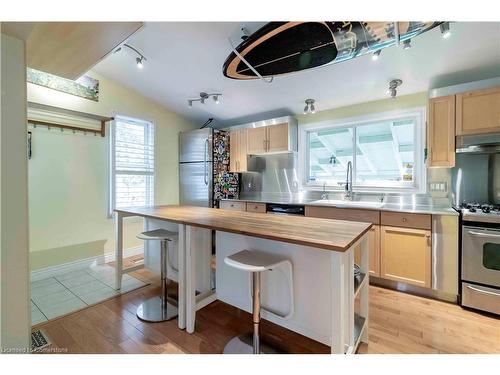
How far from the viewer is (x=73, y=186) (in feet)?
10.2

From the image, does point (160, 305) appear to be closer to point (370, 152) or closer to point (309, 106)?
point (309, 106)

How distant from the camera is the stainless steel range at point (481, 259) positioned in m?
2.01

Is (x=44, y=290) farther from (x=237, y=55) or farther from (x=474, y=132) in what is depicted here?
(x=474, y=132)

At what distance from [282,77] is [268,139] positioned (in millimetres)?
1066

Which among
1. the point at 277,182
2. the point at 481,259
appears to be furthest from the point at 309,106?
the point at 481,259

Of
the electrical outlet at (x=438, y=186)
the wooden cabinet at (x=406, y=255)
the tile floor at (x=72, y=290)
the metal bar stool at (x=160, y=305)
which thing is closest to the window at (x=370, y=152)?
the electrical outlet at (x=438, y=186)

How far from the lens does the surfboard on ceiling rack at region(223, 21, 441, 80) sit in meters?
1.34

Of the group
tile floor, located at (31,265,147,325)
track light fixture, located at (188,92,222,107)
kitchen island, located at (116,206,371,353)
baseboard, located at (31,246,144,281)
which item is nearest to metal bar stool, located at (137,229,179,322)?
kitchen island, located at (116,206,371,353)

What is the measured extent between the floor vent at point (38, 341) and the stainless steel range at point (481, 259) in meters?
3.42

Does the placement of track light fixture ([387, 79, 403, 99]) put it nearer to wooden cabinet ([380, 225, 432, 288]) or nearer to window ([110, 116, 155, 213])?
wooden cabinet ([380, 225, 432, 288])

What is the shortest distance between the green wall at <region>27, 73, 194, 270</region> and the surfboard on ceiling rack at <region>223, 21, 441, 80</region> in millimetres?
2231

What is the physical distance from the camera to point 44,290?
255 cm

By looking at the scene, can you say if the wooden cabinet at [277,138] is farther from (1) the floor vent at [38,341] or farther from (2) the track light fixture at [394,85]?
(1) the floor vent at [38,341]

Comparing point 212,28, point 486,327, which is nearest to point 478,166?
point 486,327
